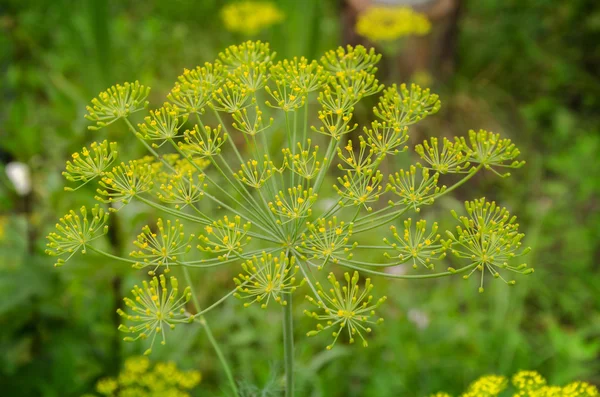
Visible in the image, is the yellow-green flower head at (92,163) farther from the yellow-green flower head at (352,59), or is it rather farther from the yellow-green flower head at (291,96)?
the yellow-green flower head at (352,59)

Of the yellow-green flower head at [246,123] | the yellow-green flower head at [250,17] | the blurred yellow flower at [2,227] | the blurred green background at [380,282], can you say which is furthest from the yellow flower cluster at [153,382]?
the yellow-green flower head at [250,17]

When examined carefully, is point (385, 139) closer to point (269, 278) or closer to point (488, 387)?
point (269, 278)

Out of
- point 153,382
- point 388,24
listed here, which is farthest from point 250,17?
point 153,382

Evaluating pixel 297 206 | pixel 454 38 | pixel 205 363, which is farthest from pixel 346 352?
pixel 454 38

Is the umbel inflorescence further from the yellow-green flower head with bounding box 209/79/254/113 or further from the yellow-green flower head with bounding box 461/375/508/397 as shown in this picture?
the yellow-green flower head with bounding box 461/375/508/397

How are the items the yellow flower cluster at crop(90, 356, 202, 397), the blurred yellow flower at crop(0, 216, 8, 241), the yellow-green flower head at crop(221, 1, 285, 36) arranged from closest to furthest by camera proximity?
the yellow flower cluster at crop(90, 356, 202, 397) → the blurred yellow flower at crop(0, 216, 8, 241) → the yellow-green flower head at crop(221, 1, 285, 36)

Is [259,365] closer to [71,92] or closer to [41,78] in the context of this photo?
[71,92]

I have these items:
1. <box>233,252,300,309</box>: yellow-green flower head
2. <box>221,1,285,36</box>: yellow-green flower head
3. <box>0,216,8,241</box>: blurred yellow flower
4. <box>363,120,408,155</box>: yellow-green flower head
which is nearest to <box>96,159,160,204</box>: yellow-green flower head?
<box>233,252,300,309</box>: yellow-green flower head

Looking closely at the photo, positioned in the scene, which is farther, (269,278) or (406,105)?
(406,105)

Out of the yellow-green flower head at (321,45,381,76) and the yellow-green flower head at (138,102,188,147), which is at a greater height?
the yellow-green flower head at (321,45,381,76)
